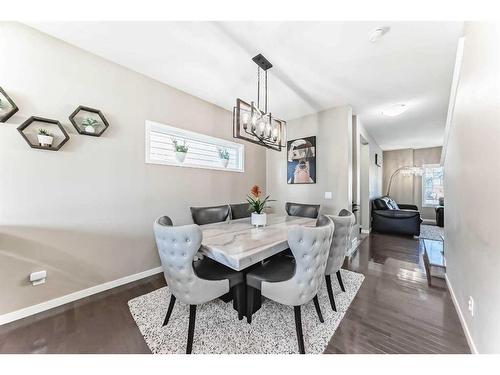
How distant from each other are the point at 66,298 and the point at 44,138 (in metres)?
1.63

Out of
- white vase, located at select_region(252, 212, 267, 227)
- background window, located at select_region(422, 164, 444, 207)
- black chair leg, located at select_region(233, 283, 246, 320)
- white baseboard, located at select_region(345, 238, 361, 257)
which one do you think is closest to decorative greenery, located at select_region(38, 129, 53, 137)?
white vase, located at select_region(252, 212, 267, 227)

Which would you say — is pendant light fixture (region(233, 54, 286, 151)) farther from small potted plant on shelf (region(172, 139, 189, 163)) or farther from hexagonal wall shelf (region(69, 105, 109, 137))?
hexagonal wall shelf (region(69, 105, 109, 137))

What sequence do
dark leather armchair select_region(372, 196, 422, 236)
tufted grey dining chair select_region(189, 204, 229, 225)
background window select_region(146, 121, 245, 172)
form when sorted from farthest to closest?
dark leather armchair select_region(372, 196, 422, 236) < background window select_region(146, 121, 245, 172) < tufted grey dining chair select_region(189, 204, 229, 225)

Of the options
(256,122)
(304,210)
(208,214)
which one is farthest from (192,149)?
(304,210)

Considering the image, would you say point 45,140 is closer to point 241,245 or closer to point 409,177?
point 241,245

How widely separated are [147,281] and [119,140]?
1.84 meters

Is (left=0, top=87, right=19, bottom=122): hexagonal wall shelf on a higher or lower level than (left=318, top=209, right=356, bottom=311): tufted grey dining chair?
higher

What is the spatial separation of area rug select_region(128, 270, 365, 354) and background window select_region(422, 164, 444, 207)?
7317 millimetres

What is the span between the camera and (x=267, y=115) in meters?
2.22

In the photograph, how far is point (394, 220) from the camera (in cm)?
462

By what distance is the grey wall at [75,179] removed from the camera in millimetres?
1670

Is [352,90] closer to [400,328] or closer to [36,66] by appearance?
[400,328]

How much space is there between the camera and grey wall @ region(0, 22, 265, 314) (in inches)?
65.7
